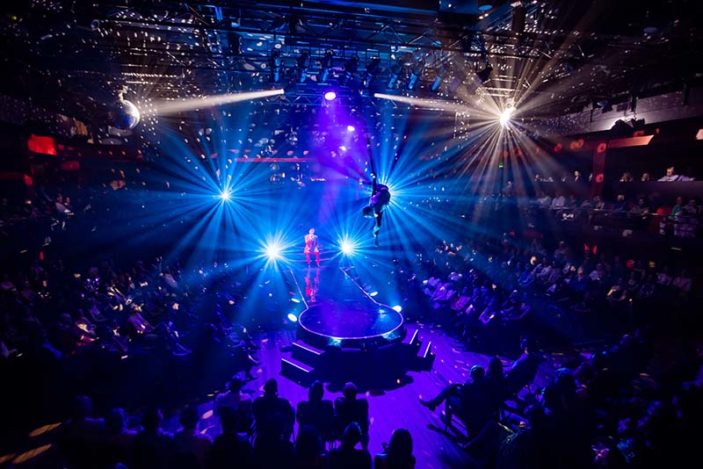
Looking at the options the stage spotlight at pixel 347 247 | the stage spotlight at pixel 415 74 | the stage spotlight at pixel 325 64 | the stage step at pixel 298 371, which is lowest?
the stage step at pixel 298 371

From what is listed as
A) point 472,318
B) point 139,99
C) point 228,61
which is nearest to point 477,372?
point 472,318

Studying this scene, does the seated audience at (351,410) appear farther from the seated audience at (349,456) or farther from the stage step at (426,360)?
the stage step at (426,360)

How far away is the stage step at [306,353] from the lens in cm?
688

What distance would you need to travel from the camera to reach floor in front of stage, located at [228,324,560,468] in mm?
4889

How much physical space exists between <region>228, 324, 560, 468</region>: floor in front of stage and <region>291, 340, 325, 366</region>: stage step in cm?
48

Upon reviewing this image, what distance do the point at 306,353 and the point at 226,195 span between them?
14.9 metres

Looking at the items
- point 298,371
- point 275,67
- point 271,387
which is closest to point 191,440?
point 271,387

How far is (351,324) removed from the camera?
25.3 ft

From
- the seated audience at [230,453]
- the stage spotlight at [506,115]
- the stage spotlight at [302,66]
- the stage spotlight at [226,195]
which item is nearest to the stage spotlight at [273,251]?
the stage spotlight at [226,195]

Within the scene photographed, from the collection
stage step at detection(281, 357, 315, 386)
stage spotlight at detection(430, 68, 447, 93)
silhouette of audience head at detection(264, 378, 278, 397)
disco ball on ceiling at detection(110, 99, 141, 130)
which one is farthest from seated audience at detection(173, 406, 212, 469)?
disco ball on ceiling at detection(110, 99, 141, 130)

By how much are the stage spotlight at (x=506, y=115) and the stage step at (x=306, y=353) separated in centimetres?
1076

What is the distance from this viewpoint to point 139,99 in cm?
1150

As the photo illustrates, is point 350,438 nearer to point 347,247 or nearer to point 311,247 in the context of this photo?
point 311,247

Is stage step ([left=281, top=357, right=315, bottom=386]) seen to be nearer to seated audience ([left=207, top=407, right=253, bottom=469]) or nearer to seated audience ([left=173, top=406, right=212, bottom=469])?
seated audience ([left=173, top=406, right=212, bottom=469])
